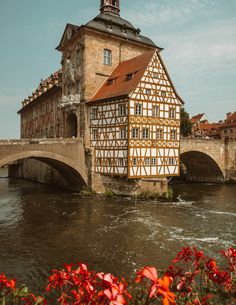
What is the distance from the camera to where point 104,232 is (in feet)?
50.3

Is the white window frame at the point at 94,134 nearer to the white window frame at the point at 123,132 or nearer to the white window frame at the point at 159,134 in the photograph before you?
the white window frame at the point at 123,132

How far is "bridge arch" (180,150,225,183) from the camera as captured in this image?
36594 millimetres

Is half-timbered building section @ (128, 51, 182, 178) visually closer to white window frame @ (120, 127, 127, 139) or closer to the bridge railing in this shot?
white window frame @ (120, 127, 127, 139)

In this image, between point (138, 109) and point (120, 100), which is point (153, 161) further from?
point (120, 100)

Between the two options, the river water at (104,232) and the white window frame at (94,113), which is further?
the white window frame at (94,113)

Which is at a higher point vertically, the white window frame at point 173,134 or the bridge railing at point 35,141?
the white window frame at point 173,134

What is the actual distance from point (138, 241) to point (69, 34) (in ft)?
76.4

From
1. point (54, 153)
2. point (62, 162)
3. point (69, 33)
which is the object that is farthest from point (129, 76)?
point (62, 162)

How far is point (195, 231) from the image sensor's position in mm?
15445

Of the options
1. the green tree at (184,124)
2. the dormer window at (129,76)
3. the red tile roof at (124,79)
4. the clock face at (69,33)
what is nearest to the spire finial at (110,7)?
the clock face at (69,33)

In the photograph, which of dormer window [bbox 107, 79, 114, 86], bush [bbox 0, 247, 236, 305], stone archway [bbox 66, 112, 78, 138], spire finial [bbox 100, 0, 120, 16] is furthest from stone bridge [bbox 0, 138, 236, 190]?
bush [bbox 0, 247, 236, 305]

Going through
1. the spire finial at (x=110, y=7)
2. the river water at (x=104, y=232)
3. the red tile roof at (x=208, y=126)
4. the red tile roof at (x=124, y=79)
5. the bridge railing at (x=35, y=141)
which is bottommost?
the river water at (x=104, y=232)

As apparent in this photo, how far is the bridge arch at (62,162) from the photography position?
901 inches

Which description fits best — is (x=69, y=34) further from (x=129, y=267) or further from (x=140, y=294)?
(x=140, y=294)
